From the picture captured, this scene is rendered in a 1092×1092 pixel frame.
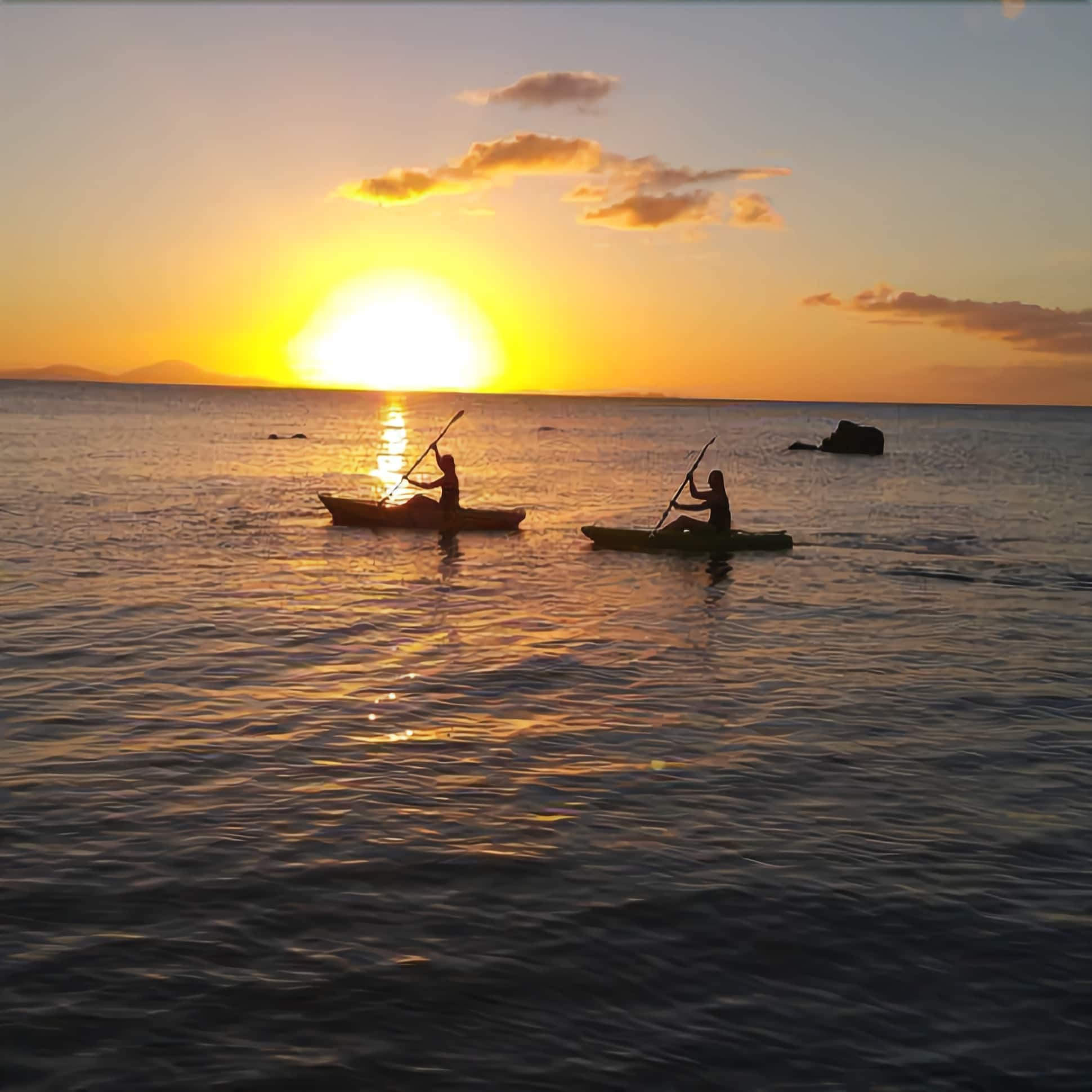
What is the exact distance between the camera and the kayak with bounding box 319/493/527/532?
91.6 feet

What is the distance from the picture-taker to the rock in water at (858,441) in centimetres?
8106

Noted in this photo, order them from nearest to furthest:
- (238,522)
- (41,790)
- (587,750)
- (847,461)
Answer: (41,790)
(587,750)
(238,522)
(847,461)

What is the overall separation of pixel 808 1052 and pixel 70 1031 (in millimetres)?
4176

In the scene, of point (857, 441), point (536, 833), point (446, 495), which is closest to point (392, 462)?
point (857, 441)

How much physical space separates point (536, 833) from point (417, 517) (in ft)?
65.2

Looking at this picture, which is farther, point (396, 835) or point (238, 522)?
point (238, 522)

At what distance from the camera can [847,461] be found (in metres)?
72.8

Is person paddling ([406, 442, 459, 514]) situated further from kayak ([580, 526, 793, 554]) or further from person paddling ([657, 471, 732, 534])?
person paddling ([657, 471, 732, 534])

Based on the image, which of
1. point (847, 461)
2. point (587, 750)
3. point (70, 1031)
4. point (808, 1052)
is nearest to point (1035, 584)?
point (587, 750)

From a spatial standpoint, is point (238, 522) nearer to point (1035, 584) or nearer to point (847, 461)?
point (1035, 584)

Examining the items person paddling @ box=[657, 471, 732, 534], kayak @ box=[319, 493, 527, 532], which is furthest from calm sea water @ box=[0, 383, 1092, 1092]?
kayak @ box=[319, 493, 527, 532]

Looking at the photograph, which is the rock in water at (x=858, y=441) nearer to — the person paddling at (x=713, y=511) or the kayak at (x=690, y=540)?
the kayak at (x=690, y=540)

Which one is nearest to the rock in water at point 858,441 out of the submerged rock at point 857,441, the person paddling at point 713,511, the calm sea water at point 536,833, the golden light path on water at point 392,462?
the submerged rock at point 857,441

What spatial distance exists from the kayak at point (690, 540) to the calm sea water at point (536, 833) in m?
2.68
